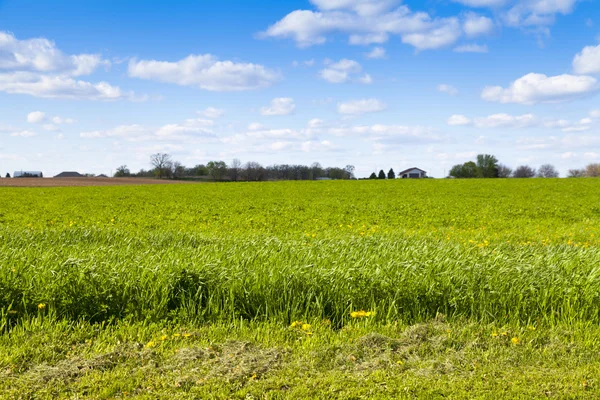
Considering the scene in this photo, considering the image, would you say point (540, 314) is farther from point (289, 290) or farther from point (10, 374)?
point (10, 374)

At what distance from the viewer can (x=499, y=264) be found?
6742 millimetres

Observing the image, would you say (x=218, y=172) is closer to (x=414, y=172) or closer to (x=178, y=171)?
(x=178, y=171)

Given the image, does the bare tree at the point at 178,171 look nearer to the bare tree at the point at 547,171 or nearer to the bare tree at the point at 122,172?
the bare tree at the point at 122,172

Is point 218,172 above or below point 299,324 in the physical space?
above

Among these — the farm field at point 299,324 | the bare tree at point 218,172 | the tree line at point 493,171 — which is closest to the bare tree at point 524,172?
the tree line at point 493,171

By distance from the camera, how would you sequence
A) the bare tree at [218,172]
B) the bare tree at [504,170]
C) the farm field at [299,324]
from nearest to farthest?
1. the farm field at [299,324]
2. the bare tree at [218,172]
3. the bare tree at [504,170]

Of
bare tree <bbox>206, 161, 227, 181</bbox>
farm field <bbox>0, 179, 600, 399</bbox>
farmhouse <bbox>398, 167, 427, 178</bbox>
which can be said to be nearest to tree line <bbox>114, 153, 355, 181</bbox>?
bare tree <bbox>206, 161, 227, 181</bbox>

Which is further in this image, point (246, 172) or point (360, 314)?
point (246, 172)

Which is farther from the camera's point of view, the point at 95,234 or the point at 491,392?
the point at 95,234

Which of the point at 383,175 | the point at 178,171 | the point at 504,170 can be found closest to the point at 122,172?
the point at 178,171

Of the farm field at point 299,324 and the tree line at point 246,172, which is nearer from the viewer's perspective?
the farm field at point 299,324

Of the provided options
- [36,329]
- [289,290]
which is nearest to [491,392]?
Answer: [289,290]

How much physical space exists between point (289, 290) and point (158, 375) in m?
2.03

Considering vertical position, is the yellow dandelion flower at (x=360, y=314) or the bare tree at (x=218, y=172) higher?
the bare tree at (x=218, y=172)
